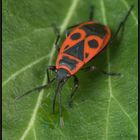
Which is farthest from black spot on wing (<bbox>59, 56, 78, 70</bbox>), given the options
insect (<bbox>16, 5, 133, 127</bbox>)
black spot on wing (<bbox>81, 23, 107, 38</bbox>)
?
black spot on wing (<bbox>81, 23, 107, 38</bbox>)

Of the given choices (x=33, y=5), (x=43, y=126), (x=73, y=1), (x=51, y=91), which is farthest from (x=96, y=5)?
(x=43, y=126)

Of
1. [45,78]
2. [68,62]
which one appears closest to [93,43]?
[68,62]

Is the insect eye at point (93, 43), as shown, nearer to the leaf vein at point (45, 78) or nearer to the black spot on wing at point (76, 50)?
the black spot on wing at point (76, 50)

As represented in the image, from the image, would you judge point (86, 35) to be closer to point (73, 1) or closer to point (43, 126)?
point (73, 1)

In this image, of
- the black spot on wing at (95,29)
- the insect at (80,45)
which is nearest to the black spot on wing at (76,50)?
the insect at (80,45)

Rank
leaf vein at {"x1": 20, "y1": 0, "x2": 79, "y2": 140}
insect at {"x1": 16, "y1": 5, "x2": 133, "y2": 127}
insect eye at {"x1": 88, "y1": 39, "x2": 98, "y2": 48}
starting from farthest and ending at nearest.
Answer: insect eye at {"x1": 88, "y1": 39, "x2": 98, "y2": 48} → insect at {"x1": 16, "y1": 5, "x2": 133, "y2": 127} → leaf vein at {"x1": 20, "y1": 0, "x2": 79, "y2": 140}

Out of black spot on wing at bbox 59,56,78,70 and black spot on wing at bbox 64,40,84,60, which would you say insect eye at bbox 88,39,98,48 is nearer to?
black spot on wing at bbox 64,40,84,60
